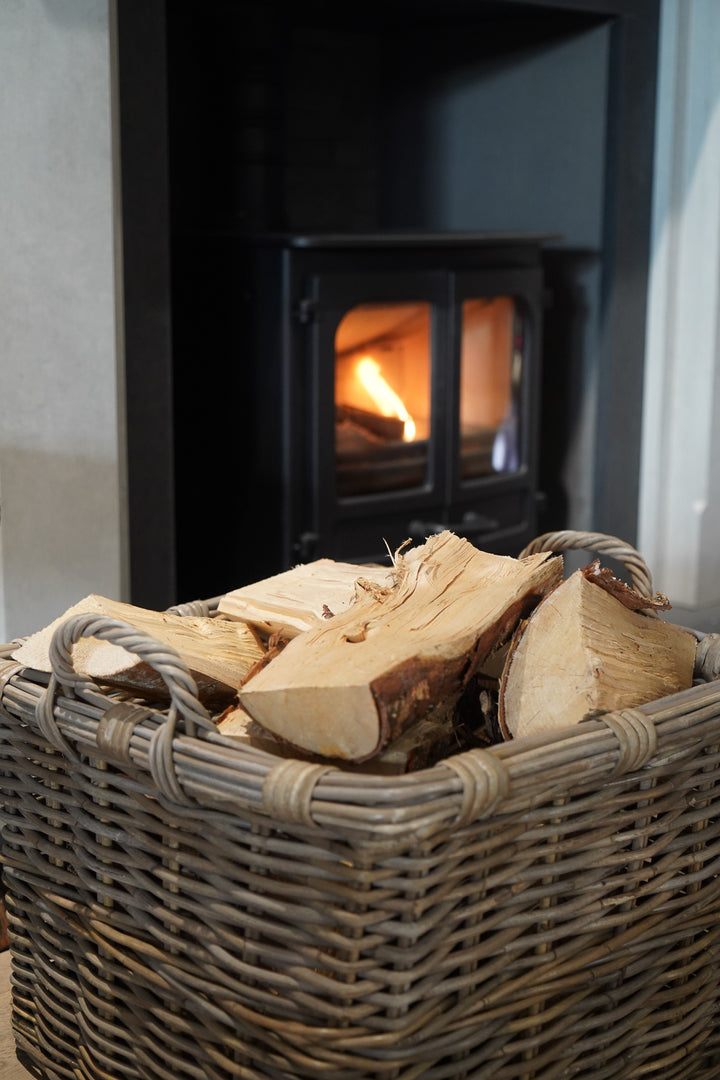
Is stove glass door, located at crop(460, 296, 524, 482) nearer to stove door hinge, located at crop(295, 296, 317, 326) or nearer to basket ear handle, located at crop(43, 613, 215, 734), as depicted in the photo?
stove door hinge, located at crop(295, 296, 317, 326)

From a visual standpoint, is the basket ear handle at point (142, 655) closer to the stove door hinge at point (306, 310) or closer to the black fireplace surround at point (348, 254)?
the black fireplace surround at point (348, 254)

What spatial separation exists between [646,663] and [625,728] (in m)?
0.14

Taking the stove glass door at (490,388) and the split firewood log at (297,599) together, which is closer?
the split firewood log at (297,599)

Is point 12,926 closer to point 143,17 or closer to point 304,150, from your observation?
point 143,17

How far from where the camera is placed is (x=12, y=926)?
3.01ft

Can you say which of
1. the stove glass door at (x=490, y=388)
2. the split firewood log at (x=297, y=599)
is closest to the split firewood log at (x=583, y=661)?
the split firewood log at (x=297, y=599)

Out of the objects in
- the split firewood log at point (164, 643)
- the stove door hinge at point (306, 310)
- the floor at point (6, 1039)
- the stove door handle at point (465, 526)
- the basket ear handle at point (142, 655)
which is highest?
the stove door hinge at point (306, 310)

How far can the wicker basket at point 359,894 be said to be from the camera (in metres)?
0.68

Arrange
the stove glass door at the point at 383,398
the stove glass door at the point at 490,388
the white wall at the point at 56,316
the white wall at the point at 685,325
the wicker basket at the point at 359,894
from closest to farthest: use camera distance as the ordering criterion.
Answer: the wicker basket at the point at 359,894, the white wall at the point at 56,316, the stove glass door at the point at 383,398, the stove glass door at the point at 490,388, the white wall at the point at 685,325

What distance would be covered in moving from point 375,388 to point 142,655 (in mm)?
1541

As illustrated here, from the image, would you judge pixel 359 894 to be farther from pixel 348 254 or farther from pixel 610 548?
pixel 348 254

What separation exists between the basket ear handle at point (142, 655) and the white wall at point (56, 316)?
106 centimetres

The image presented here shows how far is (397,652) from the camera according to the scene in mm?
781

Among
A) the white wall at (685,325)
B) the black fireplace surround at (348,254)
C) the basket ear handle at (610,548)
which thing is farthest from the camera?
the white wall at (685,325)
